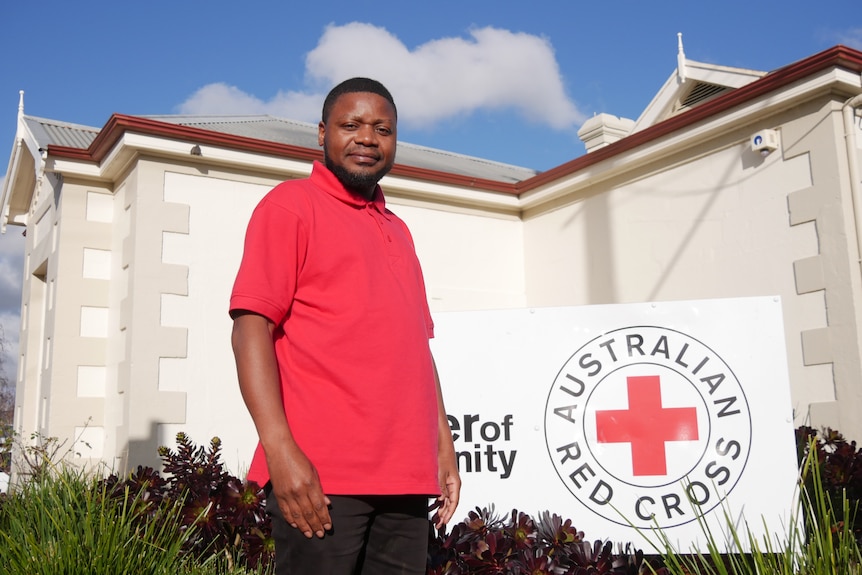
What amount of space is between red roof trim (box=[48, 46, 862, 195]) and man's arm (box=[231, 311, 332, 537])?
5.25 meters

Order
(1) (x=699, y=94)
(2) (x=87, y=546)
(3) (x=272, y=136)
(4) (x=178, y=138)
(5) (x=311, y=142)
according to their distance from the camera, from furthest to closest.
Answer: (5) (x=311, y=142) → (1) (x=699, y=94) → (3) (x=272, y=136) → (4) (x=178, y=138) → (2) (x=87, y=546)

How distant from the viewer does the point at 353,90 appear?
2.11 m

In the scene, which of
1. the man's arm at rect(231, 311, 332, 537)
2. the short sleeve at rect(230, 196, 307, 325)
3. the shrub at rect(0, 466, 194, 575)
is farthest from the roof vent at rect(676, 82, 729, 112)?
the man's arm at rect(231, 311, 332, 537)

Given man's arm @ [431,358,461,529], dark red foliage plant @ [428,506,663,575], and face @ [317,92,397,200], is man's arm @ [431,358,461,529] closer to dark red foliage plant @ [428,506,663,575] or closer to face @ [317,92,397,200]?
face @ [317,92,397,200]

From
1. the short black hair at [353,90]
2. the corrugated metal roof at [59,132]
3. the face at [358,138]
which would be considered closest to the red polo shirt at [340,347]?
the face at [358,138]

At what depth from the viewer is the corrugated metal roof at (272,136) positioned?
8.15 meters

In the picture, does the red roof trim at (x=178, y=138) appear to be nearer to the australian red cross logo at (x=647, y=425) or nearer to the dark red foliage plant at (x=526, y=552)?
the australian red cross logo at (x=647, y=425)

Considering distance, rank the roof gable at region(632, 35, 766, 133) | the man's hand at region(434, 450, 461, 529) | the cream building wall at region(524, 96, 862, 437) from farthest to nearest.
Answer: the roof gable at region(632, 35, 766, 133) < the cream building wall at region(524, 96, 862, 437) < the man's hand at region(434, 450, 461, 529)

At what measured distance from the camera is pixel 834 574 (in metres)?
2.19

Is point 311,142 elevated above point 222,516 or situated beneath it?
elevated above

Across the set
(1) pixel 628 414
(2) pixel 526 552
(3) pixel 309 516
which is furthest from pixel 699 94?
(3) pixel 309 516

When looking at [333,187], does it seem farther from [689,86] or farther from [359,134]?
[689,86]

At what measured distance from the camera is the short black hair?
212 centimetres

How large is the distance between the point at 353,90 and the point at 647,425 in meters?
2.40
